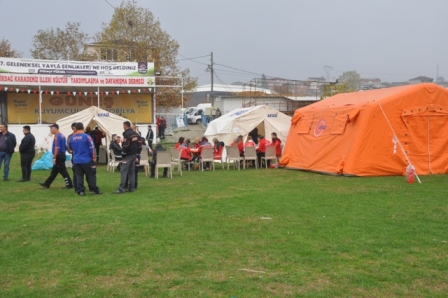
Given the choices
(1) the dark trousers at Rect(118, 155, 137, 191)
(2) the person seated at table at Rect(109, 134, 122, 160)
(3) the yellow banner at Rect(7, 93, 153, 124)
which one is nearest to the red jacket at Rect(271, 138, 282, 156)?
(2) the person seated at table at Rect(109, 134, 122, 160)

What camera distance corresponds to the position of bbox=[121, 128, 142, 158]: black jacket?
1153 centimetres

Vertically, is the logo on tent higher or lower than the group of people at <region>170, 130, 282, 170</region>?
higher

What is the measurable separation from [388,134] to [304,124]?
3.54 metres

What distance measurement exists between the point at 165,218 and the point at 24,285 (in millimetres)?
3502

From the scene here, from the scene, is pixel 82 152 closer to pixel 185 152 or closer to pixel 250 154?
pixel 185 152

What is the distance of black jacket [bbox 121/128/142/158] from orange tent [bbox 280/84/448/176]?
6536 mm

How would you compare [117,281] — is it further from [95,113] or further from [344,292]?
[95,113]

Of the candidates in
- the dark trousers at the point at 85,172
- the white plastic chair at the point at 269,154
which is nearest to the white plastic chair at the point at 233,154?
the white plastic chair at the point at 269,154

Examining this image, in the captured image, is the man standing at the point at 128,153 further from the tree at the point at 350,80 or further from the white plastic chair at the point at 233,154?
the tree at the point at 350,80

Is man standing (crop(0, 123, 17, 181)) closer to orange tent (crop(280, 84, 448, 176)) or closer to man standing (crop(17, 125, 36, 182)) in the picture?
man standing (crop(17, 125, 36, 182))

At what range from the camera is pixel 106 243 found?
6.82m

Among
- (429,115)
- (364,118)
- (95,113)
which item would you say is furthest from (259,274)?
(95,113)

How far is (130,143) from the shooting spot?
456 inches

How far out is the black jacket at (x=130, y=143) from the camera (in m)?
11.5
